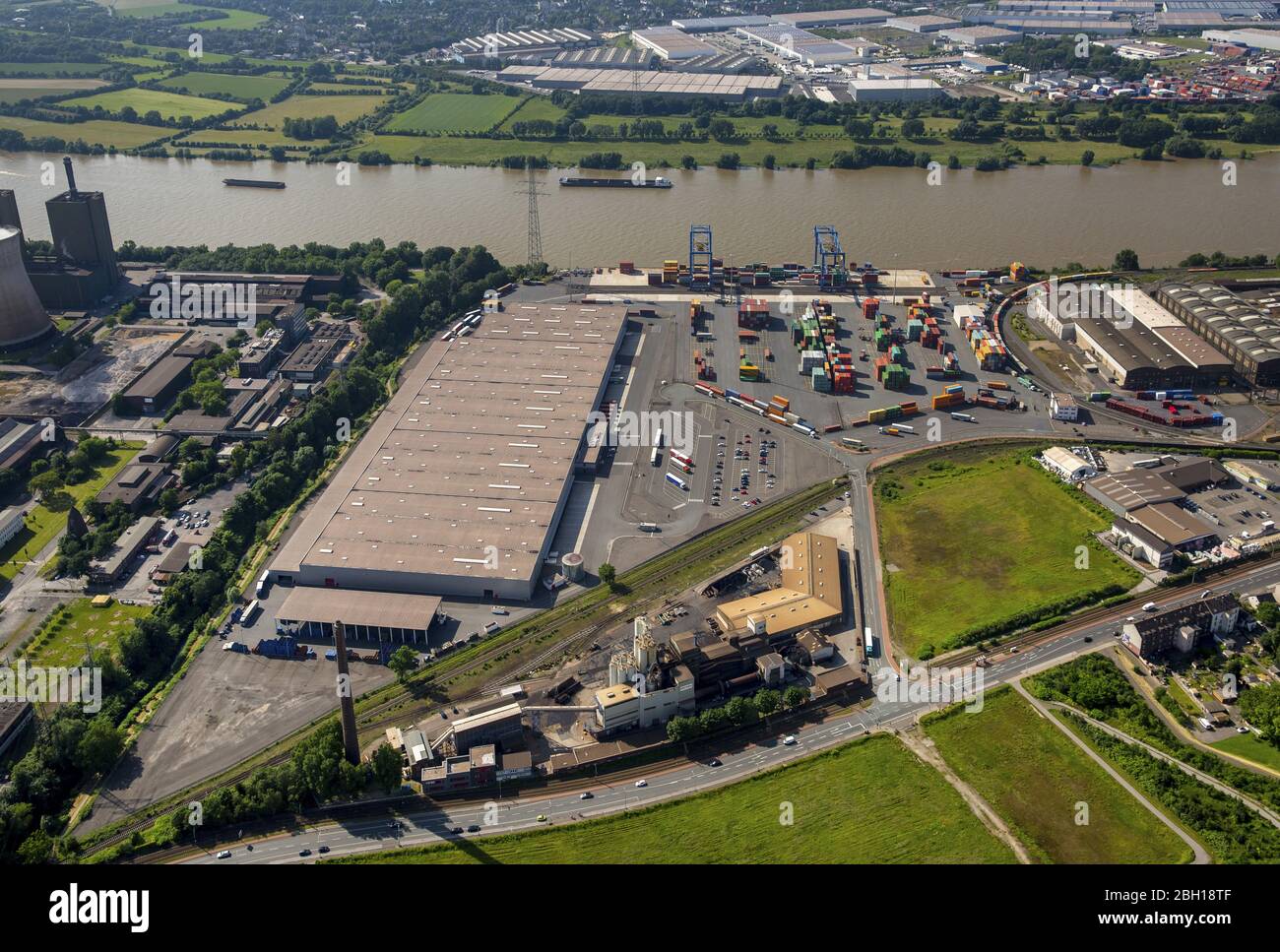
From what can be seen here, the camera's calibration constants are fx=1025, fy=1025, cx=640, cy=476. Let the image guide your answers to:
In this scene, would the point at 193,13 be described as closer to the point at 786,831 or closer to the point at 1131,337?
the point at 1131,337

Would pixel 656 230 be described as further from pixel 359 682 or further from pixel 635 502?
pixel 359 682

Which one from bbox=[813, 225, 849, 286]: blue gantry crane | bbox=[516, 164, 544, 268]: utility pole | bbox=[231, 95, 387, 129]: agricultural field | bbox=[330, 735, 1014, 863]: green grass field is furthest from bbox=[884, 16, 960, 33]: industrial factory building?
bbox=[330, 735, 1014, 863]: green grass field

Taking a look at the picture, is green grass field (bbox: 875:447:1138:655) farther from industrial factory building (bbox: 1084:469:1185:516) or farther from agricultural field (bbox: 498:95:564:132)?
agricultural field (bbox: 498:95:564:132)

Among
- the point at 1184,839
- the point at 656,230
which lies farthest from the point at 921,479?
the point at 656,230

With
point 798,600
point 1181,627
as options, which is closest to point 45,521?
point 798,600

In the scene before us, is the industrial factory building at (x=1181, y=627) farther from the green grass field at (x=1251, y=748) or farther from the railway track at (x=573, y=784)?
the railway track at (x=573, y=784)

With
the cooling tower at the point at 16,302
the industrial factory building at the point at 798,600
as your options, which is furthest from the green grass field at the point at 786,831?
the cooling tower at the point at 16,302
